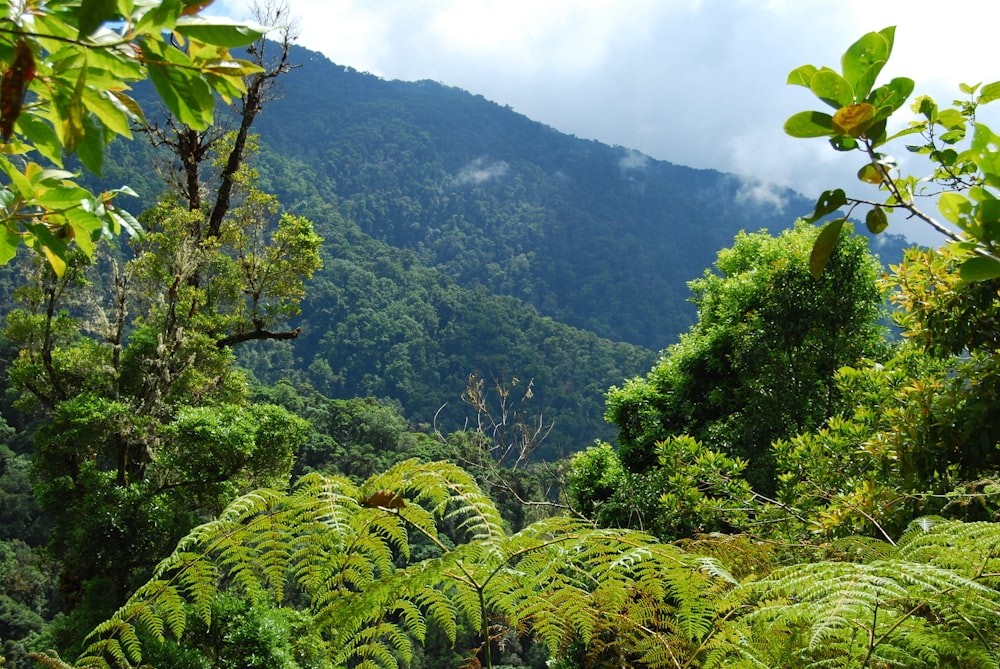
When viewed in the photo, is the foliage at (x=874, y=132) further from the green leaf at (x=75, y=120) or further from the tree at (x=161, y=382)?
the tree at (x=161, y=382)

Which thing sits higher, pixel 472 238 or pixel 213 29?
pixel 472 238

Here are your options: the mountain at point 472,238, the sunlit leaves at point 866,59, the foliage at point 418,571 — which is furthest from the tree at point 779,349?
the mountain at point 472,238

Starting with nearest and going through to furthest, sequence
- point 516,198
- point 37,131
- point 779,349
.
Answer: point 37,131 → point 779,349 → point 516,198

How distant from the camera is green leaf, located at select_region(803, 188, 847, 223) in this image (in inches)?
39.5

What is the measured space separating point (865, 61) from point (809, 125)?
0.11 metres

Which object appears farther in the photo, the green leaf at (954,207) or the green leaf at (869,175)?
the green leaf at (869,175)

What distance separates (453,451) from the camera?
7.49 meters

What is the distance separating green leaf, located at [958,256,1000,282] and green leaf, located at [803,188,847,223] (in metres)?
0.21

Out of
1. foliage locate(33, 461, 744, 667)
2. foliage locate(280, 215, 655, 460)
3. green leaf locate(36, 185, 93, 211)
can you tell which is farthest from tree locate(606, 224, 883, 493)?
foliage locate(280, 215, 655, 460)

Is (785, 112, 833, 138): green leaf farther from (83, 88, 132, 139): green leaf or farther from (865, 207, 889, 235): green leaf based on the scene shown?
(83, 88, 132, 139): green leaf

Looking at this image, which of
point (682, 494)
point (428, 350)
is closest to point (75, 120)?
point (682, 494)

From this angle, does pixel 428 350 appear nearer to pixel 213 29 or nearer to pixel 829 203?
pixel 829 203

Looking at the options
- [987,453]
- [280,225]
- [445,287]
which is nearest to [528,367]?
[445,287]

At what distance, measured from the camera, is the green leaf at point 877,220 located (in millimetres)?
1106
